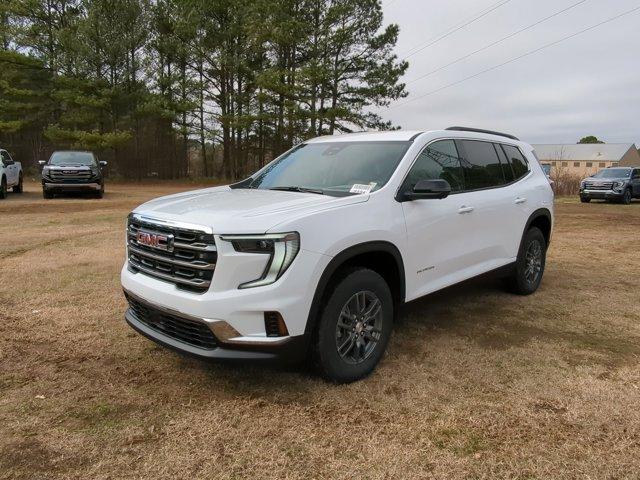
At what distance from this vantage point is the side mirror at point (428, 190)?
3541 mm

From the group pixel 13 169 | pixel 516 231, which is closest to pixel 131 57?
pixel 13 169

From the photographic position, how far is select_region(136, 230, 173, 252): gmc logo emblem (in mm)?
3108

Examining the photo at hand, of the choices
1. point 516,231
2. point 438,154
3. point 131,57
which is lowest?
point 516,231

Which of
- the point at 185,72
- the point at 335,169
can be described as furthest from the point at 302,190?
the point at 185,72

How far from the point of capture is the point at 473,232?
439cm

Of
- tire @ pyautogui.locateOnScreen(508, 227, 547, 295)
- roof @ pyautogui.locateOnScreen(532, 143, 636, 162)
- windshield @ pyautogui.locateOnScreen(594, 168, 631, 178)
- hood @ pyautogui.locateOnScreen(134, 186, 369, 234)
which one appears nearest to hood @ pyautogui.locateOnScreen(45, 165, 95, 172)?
hood @ pyautogui.locateOnScreen(134, 186, 369, 234)

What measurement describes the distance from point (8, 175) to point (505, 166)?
18.0 m

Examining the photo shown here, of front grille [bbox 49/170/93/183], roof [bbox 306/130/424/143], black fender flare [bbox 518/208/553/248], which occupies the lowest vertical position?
black fender flare [bbox 518/208/553/248]

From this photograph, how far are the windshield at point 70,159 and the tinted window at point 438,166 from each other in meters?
16.3

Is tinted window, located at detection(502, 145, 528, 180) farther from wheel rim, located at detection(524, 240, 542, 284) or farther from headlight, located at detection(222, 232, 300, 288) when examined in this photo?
headlight, located at detection(222, 232, 300, 288)

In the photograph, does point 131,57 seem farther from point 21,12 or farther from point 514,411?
point 514,411

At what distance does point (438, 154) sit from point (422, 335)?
1.61 metres

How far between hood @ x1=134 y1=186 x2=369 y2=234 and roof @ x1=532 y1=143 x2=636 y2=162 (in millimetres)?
87123

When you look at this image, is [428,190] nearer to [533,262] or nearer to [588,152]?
[533,262]
